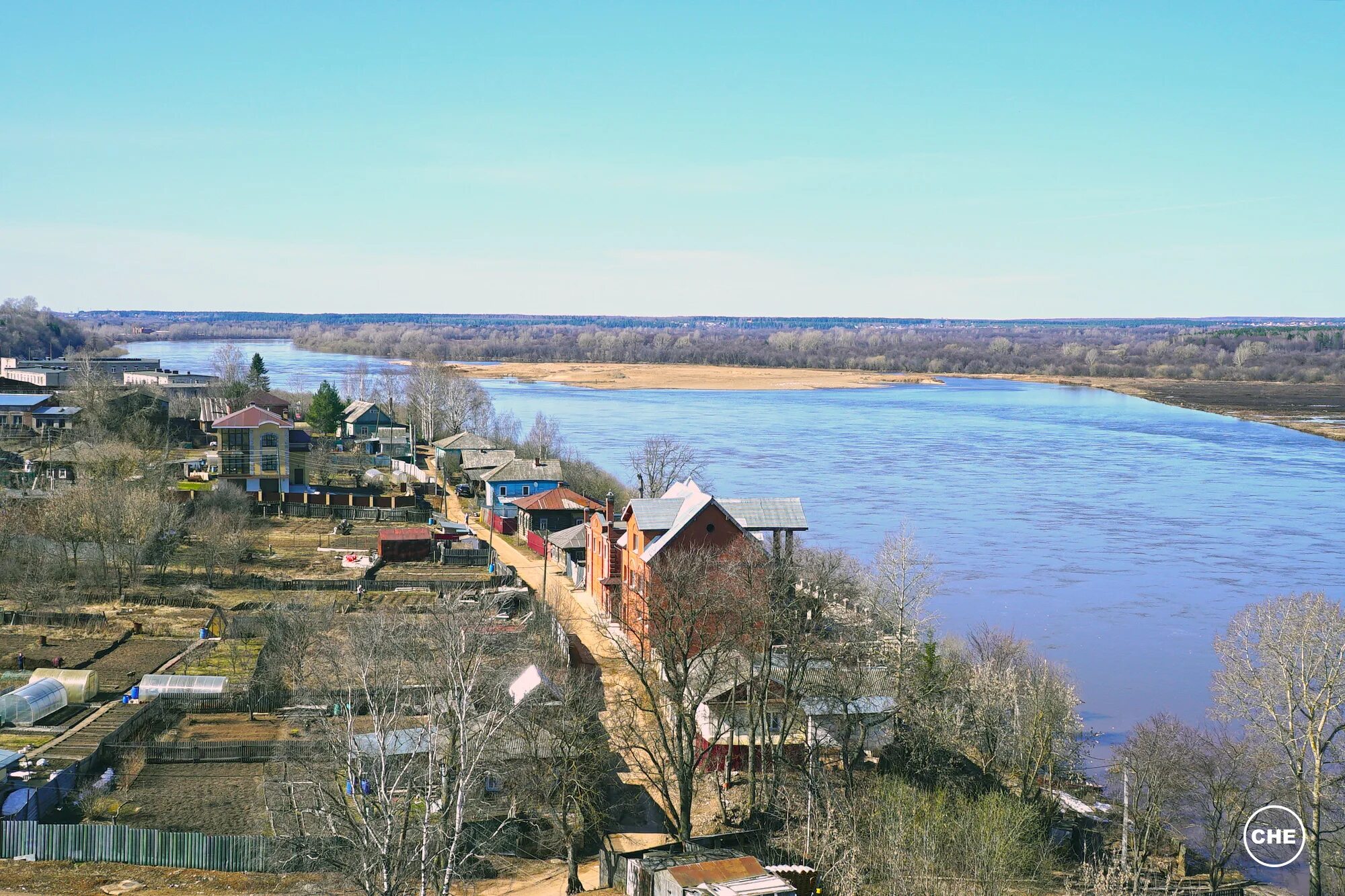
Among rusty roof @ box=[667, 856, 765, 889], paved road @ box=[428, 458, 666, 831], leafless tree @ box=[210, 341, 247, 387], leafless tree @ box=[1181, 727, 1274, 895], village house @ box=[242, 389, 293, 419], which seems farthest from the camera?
leafless tree @ box=[210, 341, 247, 387]

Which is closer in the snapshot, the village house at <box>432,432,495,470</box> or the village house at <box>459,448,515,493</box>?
the village house at <box>459,448,515,493</box>

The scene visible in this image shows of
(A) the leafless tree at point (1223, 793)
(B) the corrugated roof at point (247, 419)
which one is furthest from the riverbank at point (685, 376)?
(A) the leafless tree at point (1223, 793)

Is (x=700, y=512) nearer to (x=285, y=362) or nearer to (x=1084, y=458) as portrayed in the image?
(x=1084, y=458)

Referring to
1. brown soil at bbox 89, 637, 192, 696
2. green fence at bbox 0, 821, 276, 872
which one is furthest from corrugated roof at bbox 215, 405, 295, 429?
green fence at bbox 0, 821, 276, 872

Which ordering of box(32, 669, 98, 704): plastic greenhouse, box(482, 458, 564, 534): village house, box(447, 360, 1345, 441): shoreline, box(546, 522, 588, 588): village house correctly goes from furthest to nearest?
box(447, 360, 1345, 441): shoreline
box(482, 458, 564, 534): village house
box(546, 522, 588, 588): village house
box(32, 669, 98, 704): plastic greenhouse

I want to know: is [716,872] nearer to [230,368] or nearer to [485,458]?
[485,458]

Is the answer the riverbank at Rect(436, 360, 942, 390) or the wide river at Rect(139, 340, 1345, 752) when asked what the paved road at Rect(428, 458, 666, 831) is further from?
the riverbank at Rect(436, 360, 942, 390)
